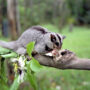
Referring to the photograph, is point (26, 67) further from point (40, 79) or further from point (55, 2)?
point (55, 2)

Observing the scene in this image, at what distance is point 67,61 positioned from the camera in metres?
1.37

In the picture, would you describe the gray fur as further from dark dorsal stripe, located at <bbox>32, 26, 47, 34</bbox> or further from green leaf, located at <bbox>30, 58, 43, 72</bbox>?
green leaf, located at <bbox>30, 58, 43, 72</bbox>

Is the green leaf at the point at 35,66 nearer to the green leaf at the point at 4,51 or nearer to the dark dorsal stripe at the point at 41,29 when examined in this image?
the green leaf at the point at 4,51

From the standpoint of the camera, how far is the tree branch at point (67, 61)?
134 cm

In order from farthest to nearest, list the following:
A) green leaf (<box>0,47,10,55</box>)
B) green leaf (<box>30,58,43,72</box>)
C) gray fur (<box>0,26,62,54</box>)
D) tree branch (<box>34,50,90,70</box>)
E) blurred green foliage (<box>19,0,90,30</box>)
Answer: blurred green foliage (<box>19,0,90,30</box>) → gray fur (<box>0,26,62,54</box>) → green leaf (<box>0,47,10,55</box>) → tree branch (<box>34,50,90,70</box>) → green leaf (<box>30,58,43,72</box>)

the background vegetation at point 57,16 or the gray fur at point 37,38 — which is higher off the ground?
the gray fur at point 37,38

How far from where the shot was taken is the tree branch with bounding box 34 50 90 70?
1341 millimetres

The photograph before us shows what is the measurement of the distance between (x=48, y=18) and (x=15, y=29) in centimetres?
1435

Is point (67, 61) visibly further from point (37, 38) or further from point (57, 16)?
point (57, 16)

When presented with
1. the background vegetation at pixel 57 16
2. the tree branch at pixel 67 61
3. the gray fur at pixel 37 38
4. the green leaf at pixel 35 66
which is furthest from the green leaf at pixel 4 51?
the background vegetation at pixel 57 16

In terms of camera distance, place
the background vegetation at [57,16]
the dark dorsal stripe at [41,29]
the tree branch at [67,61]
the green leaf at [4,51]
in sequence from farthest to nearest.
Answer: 1. the background vegetation at [57,16]
2. the dark dorsal stripe at [41,29]
3. the green leaf at [4,51]
4. the tree branch at [67,61]

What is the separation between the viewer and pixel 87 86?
12.5 ft

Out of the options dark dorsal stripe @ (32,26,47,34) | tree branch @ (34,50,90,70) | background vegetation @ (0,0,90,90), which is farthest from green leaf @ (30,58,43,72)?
background vegetation @ (0,0,90,90)

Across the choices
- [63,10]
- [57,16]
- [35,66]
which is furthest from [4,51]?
[57,16]
